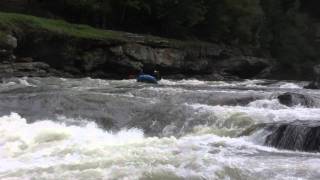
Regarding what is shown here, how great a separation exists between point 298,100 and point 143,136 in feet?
25.4

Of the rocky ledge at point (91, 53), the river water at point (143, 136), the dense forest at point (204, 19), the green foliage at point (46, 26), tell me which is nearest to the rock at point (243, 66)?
the rocky ledge at point (91, 53)

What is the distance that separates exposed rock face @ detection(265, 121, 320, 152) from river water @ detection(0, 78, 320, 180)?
45cm

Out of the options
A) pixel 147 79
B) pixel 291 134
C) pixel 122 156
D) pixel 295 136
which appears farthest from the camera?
pixel 147 79

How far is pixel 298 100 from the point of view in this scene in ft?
80.7

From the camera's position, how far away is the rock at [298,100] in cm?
2448

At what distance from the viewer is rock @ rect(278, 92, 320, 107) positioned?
24484 millimetres

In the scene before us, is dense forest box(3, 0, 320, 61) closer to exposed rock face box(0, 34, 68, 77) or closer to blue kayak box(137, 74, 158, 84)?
exposed rock face box(0, 34, 68, 77)

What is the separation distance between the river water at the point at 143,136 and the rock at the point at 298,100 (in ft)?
1.02

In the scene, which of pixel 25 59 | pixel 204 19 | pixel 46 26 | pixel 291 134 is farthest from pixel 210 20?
pixel 291 134

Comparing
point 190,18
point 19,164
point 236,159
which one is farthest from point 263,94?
point 190,18

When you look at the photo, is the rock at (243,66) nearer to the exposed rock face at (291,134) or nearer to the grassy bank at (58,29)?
the grassy bank at (58,29)

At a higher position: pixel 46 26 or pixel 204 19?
pixel 204 19

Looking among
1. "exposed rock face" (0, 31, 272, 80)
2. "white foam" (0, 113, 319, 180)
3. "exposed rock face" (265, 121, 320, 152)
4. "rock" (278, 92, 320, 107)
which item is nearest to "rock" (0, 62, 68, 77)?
"exposed rock face" (0, 31, 272, 80)

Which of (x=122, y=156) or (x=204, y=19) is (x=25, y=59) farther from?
(x=122, y=156)
